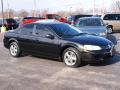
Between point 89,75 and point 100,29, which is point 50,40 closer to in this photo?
point 89,75

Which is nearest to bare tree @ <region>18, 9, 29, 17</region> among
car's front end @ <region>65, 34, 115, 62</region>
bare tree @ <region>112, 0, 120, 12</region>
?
bare tree @ <region>112, 0, 120, 12</region>

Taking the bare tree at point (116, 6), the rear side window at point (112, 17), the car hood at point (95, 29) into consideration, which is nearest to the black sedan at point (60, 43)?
the car hood at point (95, 29)

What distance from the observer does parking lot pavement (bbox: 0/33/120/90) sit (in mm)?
6777

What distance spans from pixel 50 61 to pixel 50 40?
89 cm

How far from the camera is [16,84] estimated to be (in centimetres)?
698

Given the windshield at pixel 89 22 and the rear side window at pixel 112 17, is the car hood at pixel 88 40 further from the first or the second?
the rear side window at pixel 112 17

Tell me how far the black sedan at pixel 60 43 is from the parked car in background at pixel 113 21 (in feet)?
45.8

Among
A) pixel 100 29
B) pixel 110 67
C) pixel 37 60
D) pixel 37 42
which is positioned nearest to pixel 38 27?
pixel 37 42

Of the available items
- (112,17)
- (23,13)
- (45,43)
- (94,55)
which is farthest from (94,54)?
(23,13)

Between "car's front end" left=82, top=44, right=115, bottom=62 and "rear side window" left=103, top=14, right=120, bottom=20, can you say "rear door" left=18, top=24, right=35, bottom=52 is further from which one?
"rear side window" left=103, top=14, right=120, bottom=20

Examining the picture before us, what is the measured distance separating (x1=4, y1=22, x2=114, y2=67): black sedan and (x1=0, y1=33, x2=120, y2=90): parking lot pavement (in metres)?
0.35

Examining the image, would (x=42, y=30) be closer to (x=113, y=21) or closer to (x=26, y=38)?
(x=26, y=38)

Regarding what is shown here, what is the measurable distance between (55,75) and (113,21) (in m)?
17.1

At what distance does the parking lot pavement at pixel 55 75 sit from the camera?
6777 mm
